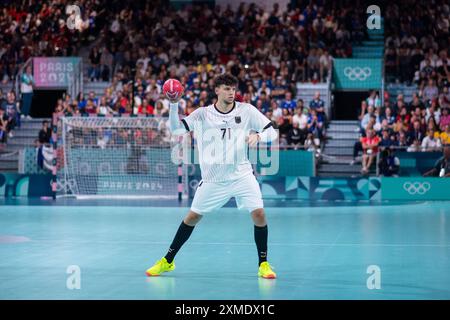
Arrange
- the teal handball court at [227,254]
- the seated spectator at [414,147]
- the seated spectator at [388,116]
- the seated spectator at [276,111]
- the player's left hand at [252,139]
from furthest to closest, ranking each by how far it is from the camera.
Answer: the seated spectator at [276,111]
the seated spectator at [388,116]
the seated spectator at [414,147]
the player's left hand at [252,139]
the teal handball court at [227,254]

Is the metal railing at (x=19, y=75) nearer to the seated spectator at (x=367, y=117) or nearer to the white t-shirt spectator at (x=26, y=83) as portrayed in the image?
the white t-shirt spectator at (x=26, y=83)

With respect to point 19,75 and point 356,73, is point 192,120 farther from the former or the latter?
point 19,75

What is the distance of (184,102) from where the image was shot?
25203mm

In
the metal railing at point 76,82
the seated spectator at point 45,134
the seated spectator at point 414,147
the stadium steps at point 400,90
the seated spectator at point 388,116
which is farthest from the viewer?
the metal railing at point 76,82

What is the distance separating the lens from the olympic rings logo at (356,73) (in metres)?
26.6

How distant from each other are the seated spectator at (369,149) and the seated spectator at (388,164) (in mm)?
392

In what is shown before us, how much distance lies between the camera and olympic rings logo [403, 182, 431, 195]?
22.1 meters

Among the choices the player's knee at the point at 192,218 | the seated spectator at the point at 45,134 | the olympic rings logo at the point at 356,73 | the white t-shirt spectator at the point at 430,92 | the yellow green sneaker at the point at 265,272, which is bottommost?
the yellow green sneaker at the point at 265,272

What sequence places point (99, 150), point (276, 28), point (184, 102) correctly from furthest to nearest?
point (276, 28) < point (184, 102) < point (99, 150)

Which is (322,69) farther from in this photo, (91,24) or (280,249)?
(280,249)

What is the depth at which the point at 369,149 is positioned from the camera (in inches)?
920

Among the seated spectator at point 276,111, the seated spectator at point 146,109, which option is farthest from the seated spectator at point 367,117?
the seated spectator at point 146,109
